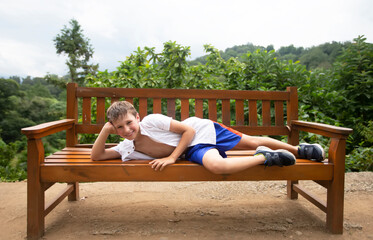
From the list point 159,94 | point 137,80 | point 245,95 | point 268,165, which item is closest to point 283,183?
point 245,95

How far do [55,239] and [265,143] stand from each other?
6.32 feet

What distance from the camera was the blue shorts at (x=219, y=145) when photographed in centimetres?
218

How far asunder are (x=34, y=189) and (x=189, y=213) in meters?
1.36

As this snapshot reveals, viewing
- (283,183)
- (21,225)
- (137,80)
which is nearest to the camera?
(21,225)

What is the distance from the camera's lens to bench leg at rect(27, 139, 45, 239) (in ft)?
6.68

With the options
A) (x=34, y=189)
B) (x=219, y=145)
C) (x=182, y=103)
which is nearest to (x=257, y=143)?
(x=219, y=145)

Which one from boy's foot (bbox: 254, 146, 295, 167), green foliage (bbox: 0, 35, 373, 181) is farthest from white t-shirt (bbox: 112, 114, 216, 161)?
green foliage (bbox: 0, 35, 373, 181)

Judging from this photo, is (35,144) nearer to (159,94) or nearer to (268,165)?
(159,94)

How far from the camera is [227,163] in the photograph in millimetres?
2006

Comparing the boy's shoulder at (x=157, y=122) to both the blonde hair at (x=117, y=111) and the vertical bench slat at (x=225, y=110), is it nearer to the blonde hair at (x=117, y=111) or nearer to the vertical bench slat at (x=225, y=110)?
the blonde hair at (x=117, y=111)

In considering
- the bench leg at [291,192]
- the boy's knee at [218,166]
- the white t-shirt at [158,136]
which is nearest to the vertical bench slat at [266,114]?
the bench leg at [291,192]

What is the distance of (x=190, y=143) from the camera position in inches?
90.6

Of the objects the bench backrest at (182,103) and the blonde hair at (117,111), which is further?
the bench backrest at (182,103)

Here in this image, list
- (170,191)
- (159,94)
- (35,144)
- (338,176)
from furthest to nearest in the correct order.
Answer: (170,191) < (159,94) < (338,176) < (35,144)
